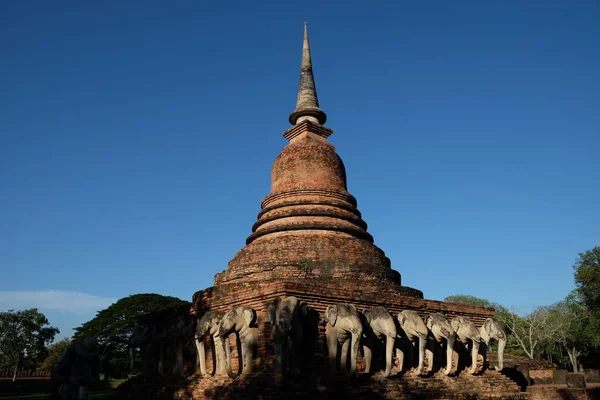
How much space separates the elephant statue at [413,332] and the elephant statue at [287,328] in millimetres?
2459

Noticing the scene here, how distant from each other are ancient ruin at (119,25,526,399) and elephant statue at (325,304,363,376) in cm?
2

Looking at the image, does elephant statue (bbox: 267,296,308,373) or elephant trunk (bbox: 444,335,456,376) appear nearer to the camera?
elephant statue (bbox: 267,296,308,373)

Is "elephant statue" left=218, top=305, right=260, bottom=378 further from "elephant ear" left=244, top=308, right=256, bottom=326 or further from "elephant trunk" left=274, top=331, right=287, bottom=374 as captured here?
"elephant trunk" left=274, top=331, right=287, bottom=374

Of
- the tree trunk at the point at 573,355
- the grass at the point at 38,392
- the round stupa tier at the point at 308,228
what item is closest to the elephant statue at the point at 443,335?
the round stupa tier at the point at 308,228

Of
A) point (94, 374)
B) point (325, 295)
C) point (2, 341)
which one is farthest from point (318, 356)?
point (2, 341)

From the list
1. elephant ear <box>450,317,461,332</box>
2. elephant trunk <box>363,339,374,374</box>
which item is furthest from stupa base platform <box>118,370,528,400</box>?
elephant ear <box>450,317,461,332</box>

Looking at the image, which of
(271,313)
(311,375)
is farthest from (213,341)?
(311,375)

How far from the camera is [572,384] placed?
14.5 m

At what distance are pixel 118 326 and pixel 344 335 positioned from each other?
30505mm

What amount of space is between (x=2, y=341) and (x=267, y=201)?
128ft

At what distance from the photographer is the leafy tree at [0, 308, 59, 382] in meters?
43.2

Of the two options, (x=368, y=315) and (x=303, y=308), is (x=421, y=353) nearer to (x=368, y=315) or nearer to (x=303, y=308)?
(x=368, y=315)

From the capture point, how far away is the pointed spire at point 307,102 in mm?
17609

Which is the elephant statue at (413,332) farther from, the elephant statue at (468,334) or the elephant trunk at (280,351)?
the elephant trunk at (280,351)
